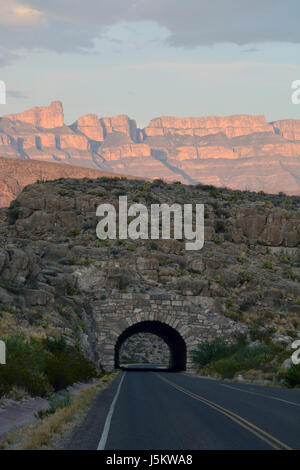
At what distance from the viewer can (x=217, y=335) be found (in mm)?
46250

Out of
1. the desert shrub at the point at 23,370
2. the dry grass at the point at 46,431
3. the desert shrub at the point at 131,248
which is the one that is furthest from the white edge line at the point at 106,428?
the desert shrub at the point at 131,248

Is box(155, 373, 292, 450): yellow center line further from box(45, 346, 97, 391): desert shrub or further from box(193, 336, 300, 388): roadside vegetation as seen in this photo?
box(193, 336, 300, 388): roadside vegetation

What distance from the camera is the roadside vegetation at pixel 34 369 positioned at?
18969 millimetres

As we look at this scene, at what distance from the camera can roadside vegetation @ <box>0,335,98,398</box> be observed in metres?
19.0

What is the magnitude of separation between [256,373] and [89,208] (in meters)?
32.9

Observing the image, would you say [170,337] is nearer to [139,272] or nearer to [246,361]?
[139,272]

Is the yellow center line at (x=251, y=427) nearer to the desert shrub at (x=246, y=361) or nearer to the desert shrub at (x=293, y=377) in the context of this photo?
the desert shrub at (x=293, y=377)

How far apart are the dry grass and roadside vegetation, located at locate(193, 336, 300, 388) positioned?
15618 millimetres

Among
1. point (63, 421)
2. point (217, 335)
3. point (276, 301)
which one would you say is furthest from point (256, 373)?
point (63, 421)

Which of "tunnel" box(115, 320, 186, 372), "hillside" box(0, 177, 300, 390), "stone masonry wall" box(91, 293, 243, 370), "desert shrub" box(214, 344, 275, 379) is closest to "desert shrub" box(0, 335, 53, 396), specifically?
"hillside" box(0, 177, 300, 390)

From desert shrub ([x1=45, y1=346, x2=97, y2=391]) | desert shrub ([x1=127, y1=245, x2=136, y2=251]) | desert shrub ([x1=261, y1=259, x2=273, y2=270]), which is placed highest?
desert shrub ([x1=127, y1=245, x2=136, y2=251])

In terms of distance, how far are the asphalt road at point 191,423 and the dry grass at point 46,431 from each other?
328mm

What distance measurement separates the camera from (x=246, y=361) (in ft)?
129
